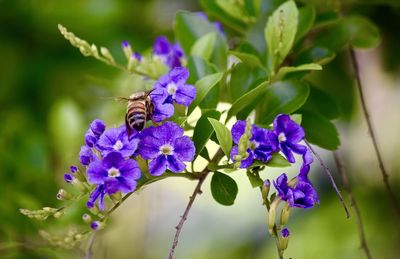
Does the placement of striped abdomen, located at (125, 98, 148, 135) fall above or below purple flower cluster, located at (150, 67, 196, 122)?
below

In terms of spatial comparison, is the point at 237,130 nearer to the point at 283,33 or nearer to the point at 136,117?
the point at 136,117

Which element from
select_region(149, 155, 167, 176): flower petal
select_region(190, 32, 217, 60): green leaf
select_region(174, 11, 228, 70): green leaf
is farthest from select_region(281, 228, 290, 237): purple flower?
select_region(174, 11, 228, 70): green leaf

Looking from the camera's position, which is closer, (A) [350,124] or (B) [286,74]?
(B) [286,74]

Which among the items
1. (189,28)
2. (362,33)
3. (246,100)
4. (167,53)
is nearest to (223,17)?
(189,28)

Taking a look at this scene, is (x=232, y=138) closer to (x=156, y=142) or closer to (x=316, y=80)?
(x=156, y=142)

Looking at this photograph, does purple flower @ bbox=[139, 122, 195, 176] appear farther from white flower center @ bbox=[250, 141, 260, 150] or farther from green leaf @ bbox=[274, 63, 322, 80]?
green leaf @ bbox=[274, 63, 322, 80]

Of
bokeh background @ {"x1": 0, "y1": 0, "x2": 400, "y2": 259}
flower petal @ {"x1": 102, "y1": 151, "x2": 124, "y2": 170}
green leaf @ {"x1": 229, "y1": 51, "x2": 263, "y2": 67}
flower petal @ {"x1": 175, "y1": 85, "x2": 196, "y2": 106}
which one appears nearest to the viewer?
flower petal @ {"x1": 102, "y1": 151, "x2": 124, "y2": 170}

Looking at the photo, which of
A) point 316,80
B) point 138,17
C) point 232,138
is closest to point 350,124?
point 316,80
